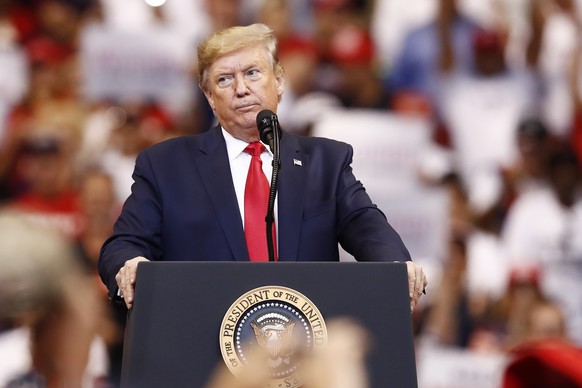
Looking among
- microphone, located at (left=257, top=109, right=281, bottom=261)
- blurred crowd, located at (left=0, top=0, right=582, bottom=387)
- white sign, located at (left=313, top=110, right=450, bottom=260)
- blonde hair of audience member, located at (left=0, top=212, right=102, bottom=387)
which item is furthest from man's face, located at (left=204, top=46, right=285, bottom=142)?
white sign, located at (left=313, top=110, right=450, bottom=260)

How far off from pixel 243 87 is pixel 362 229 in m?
0.50

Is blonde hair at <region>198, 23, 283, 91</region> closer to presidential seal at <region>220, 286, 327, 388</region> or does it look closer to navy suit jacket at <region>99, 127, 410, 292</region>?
navy suit jacket at <region>99, 127, 410, 292</region>

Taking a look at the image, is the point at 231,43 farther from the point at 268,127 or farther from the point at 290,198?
the point at 290,198

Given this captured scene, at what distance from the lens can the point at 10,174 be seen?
6219 millimetres

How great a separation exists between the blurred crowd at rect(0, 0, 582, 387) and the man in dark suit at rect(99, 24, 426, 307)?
128 inches

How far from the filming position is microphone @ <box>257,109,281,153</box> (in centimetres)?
262

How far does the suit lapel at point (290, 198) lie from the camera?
271cm

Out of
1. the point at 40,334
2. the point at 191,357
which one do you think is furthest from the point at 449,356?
the point at 40,334

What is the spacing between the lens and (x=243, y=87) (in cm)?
287

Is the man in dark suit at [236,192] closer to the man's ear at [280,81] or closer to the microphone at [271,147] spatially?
the man's ear at [280,81]

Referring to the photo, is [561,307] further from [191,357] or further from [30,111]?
[191,357]

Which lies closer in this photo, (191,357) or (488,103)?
(191,357)

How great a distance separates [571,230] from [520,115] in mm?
839

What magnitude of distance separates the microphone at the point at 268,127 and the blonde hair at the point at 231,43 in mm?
316
